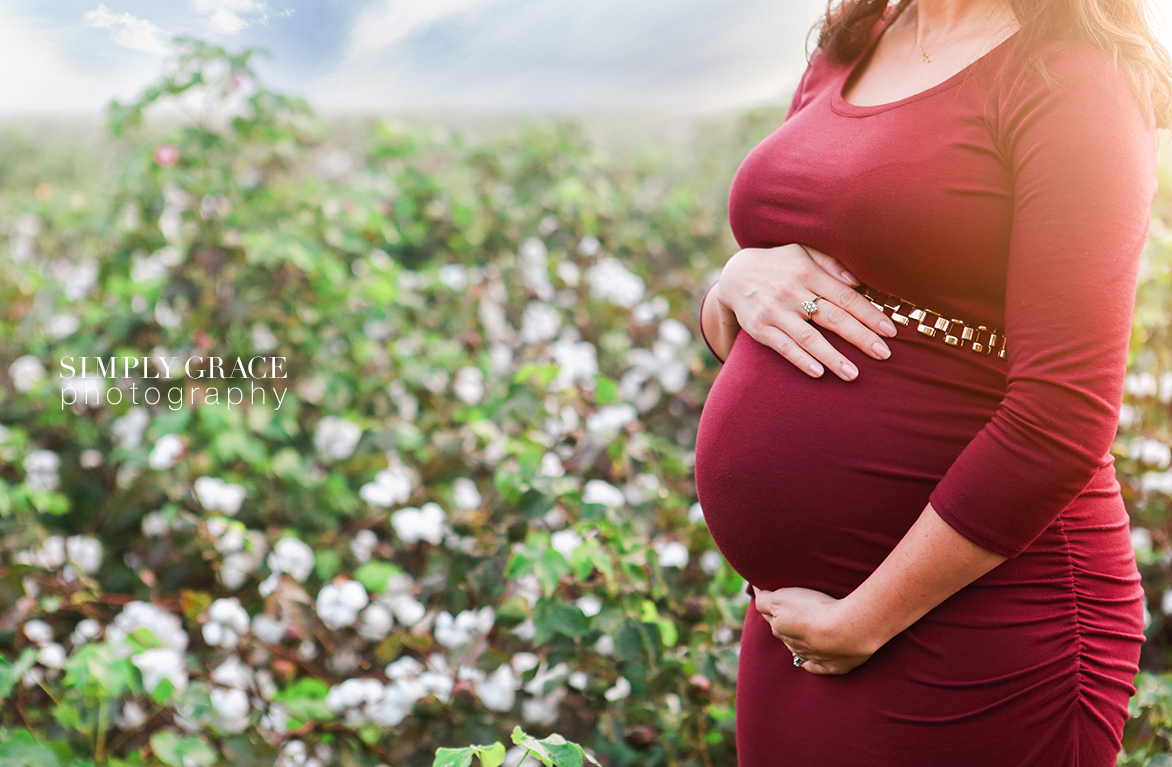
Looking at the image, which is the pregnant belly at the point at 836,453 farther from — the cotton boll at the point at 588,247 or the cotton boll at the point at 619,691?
the cotton boll at the point at 588,247

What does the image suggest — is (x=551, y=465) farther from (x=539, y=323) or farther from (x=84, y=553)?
(x=84, y=553)

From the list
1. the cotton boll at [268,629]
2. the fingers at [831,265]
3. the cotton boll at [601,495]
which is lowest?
the cotton boll at [268,629]

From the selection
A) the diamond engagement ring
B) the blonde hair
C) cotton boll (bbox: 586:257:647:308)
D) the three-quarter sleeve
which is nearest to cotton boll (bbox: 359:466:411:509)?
cotton boll (bbox: 586:257:647:308)

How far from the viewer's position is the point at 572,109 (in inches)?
245

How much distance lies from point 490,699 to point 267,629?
60 centimetres

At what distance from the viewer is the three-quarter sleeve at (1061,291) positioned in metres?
0.76

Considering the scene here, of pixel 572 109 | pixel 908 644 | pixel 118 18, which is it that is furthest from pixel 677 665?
pixel 572 109

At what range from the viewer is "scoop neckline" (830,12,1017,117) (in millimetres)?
896

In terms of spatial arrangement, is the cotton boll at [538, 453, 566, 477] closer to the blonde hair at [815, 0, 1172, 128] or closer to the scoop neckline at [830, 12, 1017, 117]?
the scoop neckline at [830, 12, 1017, 117]

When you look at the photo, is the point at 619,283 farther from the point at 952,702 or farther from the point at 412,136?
the point at 952,702

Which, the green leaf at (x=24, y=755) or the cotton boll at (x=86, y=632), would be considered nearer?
the green leaf at (x=24, y=755)

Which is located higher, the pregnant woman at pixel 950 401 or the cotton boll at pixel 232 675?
the pregnant woman at pixel 950 401

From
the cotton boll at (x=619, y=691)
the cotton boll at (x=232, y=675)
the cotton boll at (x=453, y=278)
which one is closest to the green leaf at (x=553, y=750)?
the cotton boll at (x=619, y=691)

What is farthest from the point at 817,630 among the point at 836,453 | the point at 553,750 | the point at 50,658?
the point at 50,658
